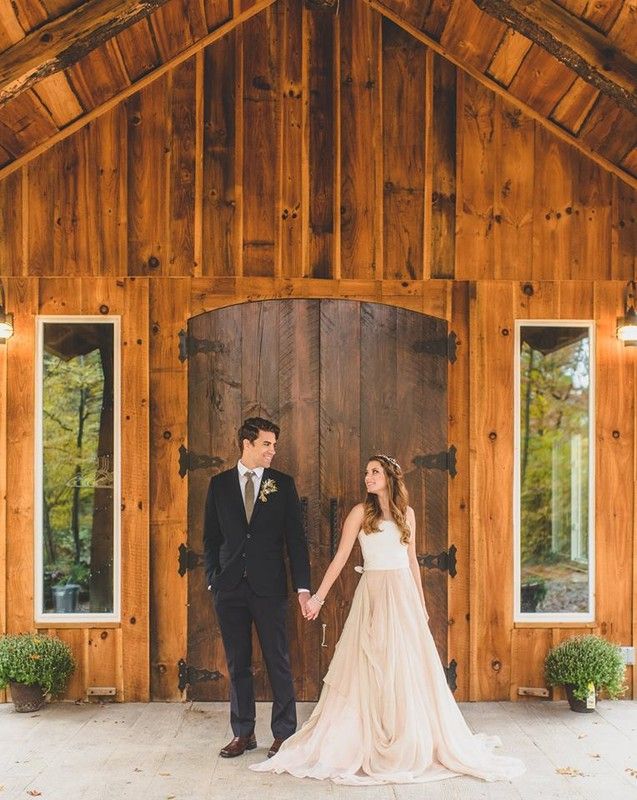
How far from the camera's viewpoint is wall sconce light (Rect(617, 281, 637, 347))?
18.0 ft

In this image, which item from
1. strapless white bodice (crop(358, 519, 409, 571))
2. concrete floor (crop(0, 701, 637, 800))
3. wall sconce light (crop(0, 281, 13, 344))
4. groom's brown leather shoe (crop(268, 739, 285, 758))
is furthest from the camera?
wall sconce light (crop(0, 281, 13, 344))

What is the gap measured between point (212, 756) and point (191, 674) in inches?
38.6

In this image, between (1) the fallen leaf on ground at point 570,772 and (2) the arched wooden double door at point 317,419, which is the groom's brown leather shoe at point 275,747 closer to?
(2) the arched wooden double door at point 317,419

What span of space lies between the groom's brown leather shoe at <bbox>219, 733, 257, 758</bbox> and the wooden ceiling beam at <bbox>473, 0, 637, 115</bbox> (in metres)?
3.89

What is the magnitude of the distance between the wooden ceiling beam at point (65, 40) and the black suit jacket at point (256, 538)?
2312 mm

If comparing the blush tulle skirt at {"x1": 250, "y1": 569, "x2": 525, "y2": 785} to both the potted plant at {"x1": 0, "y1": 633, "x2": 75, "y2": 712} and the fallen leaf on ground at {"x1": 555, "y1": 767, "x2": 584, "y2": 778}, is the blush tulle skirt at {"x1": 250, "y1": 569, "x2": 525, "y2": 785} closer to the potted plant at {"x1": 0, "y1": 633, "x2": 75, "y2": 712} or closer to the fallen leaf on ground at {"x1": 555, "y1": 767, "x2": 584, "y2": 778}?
the fallen leaf on ground at {"x1": 555, "y1": 767, "x2": 584, "y2": 778}

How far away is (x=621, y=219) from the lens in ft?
18.4

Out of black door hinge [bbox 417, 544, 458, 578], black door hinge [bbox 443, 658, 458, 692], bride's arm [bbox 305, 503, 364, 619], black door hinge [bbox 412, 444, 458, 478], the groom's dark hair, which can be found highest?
the groom's dark hair

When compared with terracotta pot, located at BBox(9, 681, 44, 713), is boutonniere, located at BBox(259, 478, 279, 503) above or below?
above

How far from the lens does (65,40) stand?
177 inches

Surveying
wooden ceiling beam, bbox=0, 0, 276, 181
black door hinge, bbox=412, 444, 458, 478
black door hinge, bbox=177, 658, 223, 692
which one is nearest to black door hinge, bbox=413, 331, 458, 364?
black door hinge, bbox=412, 444, 458, 478

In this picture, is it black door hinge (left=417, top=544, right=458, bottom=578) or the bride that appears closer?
the bride

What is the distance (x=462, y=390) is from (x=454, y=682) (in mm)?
1832

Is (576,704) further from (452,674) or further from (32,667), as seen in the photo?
(32,667)
